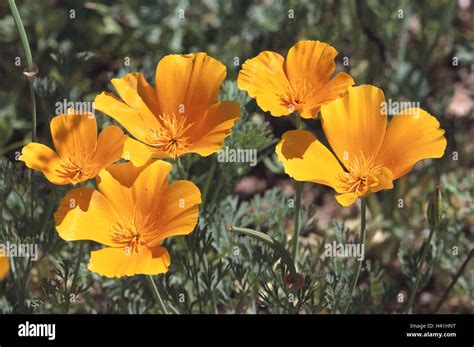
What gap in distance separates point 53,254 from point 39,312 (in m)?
0.14

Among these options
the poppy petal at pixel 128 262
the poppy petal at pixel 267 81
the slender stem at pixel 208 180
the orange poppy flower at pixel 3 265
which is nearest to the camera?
the poppy petal at pixel 128 262

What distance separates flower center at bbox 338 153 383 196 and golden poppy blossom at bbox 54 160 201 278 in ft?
1.01

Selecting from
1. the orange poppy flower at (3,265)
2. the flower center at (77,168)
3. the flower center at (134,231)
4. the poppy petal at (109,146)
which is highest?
the poppy petal at (109,146)

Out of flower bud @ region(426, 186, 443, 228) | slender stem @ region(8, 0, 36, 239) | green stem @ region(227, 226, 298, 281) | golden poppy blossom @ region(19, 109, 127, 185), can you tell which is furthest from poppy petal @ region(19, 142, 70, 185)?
flower bud @ region(426, 186, 443, 228)

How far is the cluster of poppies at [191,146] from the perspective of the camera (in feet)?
5.18

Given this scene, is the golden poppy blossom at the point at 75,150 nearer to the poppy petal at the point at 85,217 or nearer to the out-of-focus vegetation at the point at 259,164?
the poppy petal at the point at 85,217

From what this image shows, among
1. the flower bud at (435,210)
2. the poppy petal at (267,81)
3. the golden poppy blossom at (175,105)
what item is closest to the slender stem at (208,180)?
the golden poppy blossom at (175,105)

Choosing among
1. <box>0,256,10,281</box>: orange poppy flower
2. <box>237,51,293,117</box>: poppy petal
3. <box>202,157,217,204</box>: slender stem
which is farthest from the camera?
<box>202,157,217,204</box>: slender stem

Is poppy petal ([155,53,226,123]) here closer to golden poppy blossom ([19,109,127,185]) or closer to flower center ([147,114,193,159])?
flower center ([147,114,193,159])

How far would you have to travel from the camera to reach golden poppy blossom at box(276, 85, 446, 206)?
1.58 meters

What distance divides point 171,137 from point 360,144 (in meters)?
0.40

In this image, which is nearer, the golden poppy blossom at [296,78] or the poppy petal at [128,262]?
the poppy petal at [128,262]
